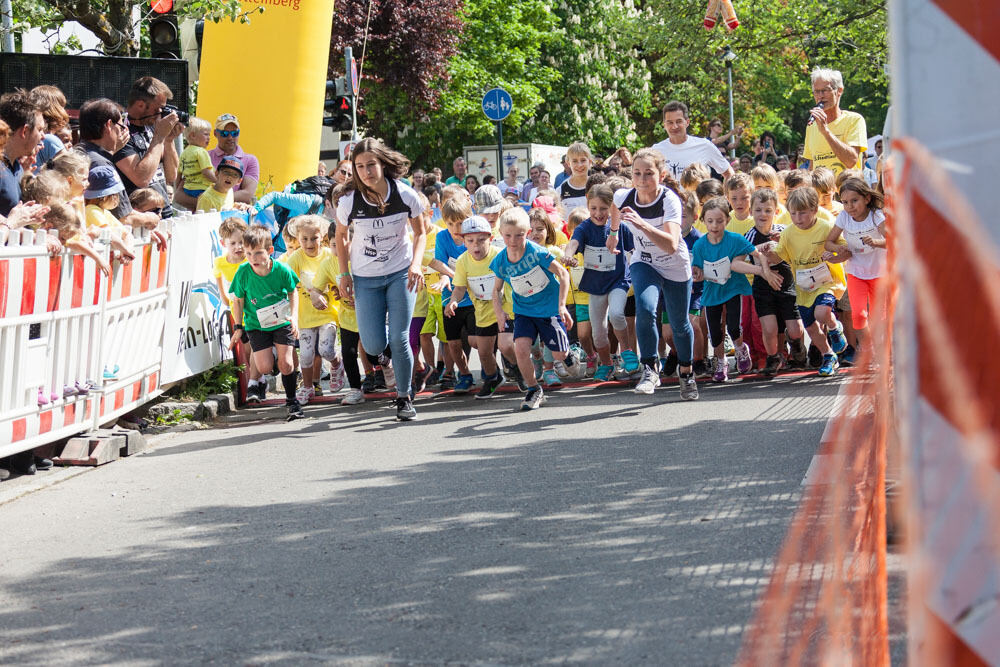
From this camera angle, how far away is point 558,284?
1008cm

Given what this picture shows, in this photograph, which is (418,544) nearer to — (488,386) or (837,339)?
(488,386)

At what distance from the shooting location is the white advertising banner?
9516 millimetres

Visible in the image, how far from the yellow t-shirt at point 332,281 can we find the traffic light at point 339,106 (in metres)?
9.27

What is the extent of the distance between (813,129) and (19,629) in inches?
386

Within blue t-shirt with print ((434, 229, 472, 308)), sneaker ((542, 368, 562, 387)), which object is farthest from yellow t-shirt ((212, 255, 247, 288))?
sneaker ((542, 368, 562, 387))

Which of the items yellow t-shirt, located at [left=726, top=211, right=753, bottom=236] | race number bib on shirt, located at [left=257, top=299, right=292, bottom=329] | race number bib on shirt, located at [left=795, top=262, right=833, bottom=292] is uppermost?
yellow t-shirt, located at [left=726, top=211, right=753, bottom=236]

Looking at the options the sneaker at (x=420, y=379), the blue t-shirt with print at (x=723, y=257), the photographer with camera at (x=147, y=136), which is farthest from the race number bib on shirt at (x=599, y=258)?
the photographer with camera at (x=147, y=136)

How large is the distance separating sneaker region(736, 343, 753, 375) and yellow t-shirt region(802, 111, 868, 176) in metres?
2.23

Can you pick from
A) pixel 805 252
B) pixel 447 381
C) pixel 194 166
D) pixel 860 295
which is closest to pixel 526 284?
pixel 447 381

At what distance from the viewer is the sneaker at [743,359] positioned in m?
10.9

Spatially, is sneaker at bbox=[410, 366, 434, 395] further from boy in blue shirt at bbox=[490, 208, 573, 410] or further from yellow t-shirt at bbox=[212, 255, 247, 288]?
yellow t-shirt at bbox=[212, 255, 247, 288]

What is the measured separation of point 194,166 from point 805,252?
231 inches

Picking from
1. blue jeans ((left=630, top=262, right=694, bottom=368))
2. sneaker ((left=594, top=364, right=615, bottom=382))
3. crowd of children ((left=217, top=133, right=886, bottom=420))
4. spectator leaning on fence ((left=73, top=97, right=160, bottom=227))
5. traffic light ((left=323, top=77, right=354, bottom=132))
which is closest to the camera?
spectator leaning on fence ((left=73, top=97, right=160, bottom=227))

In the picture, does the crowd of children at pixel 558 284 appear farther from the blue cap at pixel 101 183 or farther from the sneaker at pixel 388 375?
the blue cap at pixel 101 183
